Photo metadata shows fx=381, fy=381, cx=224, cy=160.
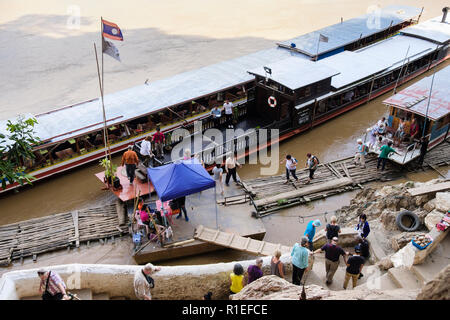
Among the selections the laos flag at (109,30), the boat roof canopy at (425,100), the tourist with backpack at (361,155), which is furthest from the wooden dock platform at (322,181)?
the laos flag at (109,30)

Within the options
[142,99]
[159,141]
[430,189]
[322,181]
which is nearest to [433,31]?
[322,181]

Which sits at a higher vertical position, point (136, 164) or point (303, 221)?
point (136, 164)

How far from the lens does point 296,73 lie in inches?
763

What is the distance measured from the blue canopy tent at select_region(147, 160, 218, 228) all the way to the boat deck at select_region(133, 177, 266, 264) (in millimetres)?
1575

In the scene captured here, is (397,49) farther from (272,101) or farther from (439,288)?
(439,288)

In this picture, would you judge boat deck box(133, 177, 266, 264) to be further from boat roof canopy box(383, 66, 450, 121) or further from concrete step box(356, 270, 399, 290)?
boat roof canopy box(383, 66, 450, 121)

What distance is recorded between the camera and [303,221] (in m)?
14.9

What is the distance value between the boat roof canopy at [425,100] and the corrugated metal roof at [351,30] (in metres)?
7.43

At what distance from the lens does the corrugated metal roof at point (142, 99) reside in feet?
56.3

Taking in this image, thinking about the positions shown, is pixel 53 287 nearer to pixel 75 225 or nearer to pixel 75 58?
pixel 75 225

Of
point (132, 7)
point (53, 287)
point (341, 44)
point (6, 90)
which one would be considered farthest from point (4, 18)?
point (53, 287)

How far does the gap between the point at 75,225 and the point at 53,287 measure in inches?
234

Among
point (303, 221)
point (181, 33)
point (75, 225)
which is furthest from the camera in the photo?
point (181, 33)

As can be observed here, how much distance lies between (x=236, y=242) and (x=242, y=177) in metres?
5.69
